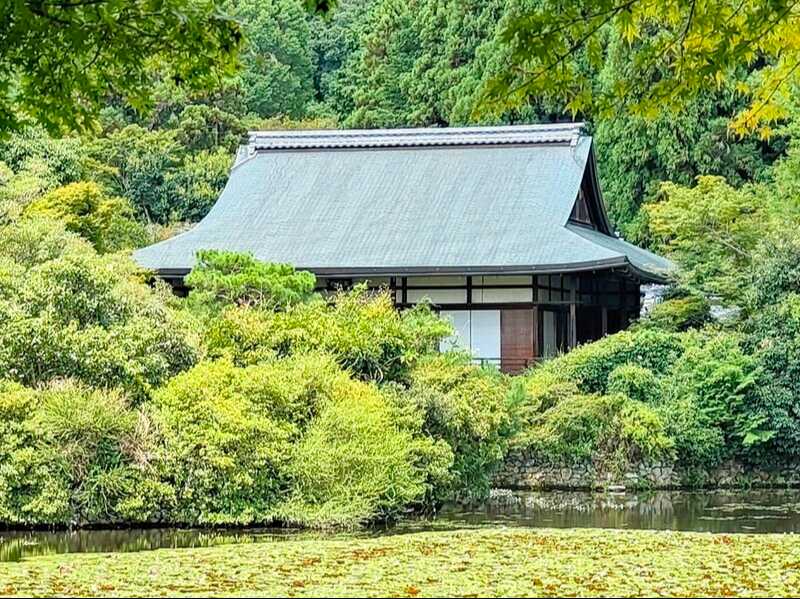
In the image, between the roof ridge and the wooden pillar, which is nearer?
the wooden pillar

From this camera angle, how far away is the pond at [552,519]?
13148 millimetres

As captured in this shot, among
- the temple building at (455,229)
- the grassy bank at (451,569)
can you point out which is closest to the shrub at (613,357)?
the temple building at (455,229)

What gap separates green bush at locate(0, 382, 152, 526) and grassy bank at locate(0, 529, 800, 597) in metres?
4.23

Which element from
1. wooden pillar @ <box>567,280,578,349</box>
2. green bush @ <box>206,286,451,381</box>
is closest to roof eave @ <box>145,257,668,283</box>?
wooden pillar @ <box>567,280,578,349</box>

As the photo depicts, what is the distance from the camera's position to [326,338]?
16078 millimetres

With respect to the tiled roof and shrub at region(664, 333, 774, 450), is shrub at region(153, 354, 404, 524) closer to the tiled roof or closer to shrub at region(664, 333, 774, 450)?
shrub at region(664, 333, 774, 450)

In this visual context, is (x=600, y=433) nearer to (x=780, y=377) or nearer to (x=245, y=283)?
(x=780, y=377)

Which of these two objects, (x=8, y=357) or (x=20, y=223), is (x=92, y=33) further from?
(x=20, y=223)

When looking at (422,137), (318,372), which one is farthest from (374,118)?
(318,372)

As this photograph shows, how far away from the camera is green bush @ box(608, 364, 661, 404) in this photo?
2014cm

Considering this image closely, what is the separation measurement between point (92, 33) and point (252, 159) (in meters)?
22.2

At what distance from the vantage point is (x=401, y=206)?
26688mm

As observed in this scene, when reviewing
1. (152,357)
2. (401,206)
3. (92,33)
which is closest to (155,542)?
(152,357)

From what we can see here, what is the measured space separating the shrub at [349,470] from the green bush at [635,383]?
634cm
